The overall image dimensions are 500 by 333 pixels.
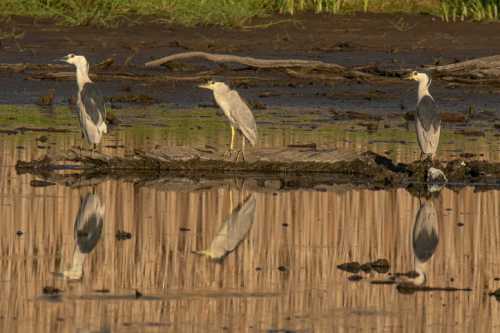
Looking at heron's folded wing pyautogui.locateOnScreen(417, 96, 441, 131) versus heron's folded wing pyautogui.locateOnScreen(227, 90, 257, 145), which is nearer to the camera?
heron's folded wing pyautogui.locateOnScreen(417, 96, 441, 131)

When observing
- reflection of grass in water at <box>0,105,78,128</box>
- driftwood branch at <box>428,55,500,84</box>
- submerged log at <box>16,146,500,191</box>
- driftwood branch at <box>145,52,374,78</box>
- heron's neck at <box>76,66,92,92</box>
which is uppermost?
driftwood branch at <box>145,52,374,78</box>

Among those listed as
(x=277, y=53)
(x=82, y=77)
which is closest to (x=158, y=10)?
(x=277, y=53)

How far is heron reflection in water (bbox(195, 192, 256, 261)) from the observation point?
10258 mm

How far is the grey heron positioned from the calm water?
24mm

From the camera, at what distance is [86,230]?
10914mm

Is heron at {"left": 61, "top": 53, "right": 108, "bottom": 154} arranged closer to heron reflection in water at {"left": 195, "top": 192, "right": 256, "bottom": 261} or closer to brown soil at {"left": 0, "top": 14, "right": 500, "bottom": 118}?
heron reflection in water at {"left": 195, "top": 192, "right": 256, "bottom": 261}

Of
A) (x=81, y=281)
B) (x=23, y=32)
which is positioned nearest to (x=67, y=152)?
(x=81, y=281)

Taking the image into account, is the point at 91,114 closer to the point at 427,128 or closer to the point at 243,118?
the point at 243,118

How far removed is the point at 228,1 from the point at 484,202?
14085mm

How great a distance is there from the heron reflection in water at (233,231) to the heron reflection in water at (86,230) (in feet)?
2.51

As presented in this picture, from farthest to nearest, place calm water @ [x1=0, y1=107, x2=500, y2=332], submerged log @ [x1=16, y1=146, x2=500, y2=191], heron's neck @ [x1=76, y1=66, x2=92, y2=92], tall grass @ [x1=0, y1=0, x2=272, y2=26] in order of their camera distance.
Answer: tall grass @ [x1=0, y1=0, x2=272, y2=26] → heron's neck @ [x1=76, y1=66, x2=92, y2=92] → submerged log @ [x1=16, y1=146, x2=500, y2=191] → calm water @ [x1=0, y1=107, x2=500, y2=332]

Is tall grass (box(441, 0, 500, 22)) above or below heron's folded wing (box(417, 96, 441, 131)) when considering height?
above

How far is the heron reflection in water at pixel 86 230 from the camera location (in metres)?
9.60

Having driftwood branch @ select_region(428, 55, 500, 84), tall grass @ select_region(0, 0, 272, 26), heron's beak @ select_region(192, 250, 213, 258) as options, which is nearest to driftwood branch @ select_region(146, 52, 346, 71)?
driftwood branch @ select_region(428, 55, 500, 84)
